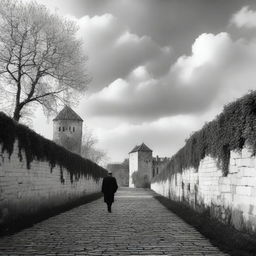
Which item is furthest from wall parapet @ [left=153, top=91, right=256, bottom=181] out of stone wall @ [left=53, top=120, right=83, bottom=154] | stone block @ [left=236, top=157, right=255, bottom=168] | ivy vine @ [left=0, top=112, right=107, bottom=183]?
stone wall @ [left=53, top=120, right=83, bottom=154]

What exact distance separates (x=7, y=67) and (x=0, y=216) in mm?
22713

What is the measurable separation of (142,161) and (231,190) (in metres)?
107

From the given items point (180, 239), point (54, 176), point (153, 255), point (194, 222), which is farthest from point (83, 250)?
point (54, 176)

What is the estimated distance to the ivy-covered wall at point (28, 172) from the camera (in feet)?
36.7

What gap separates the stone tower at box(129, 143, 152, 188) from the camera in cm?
11394

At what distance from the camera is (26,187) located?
13484 millimetres

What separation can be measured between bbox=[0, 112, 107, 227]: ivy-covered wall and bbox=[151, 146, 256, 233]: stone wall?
5.51 m

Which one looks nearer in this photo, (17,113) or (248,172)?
(248,172)

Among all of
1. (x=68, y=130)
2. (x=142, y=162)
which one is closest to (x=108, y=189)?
(x=68, y=130)

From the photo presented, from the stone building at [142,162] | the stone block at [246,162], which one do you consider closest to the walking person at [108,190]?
the stone block at [246,162]

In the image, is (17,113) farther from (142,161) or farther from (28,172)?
(142,161)

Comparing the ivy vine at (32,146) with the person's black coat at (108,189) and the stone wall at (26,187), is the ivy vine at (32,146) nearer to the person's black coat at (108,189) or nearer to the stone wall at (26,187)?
the stone wall at (26,187)

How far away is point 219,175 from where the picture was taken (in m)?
11.5

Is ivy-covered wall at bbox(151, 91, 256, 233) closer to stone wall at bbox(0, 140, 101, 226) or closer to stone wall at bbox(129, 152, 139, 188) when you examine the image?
stone wall at bbox(0, 140, 101, 226)
